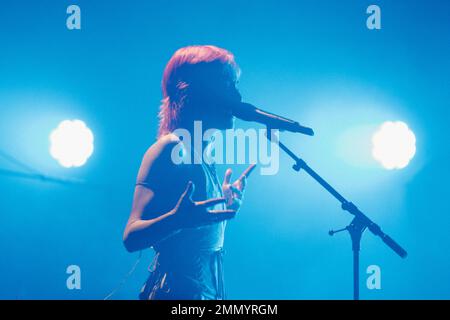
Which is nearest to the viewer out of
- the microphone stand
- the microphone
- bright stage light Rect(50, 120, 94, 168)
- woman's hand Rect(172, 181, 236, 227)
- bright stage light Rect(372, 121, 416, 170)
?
woman's hand Rect(172, 181, 236, 227)

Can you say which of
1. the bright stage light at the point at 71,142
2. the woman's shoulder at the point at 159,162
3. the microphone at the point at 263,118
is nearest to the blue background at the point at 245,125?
the bright stage light at the point at 71,142

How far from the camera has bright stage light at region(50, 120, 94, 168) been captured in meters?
2.71

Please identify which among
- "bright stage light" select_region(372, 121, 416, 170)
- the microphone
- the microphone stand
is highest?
"bright stage light" select_region(372, 121, 416, 170)

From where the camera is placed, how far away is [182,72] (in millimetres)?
1570

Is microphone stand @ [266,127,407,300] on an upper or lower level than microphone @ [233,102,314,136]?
lower

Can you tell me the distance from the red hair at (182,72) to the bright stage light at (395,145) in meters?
1.64

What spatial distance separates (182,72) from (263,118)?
0.33 m

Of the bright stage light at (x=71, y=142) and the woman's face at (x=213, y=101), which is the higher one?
the bright stage light at (x=71, y=142)

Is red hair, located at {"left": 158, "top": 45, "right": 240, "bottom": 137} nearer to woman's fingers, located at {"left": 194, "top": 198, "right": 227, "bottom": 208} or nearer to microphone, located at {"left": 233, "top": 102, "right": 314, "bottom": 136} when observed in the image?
microphone, located at {"left": 233, "top": 102, "right": 314, "bottom": 136}

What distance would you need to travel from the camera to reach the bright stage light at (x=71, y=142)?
8.89 feet

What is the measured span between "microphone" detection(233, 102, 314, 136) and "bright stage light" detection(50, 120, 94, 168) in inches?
58.7

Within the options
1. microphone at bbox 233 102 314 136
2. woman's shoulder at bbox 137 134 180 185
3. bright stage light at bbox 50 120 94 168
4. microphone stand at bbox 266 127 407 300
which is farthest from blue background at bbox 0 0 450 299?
woman's shoulder at bbox 137 134 180 185

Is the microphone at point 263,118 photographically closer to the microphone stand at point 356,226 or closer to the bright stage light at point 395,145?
the microphone stand at point 356,226
